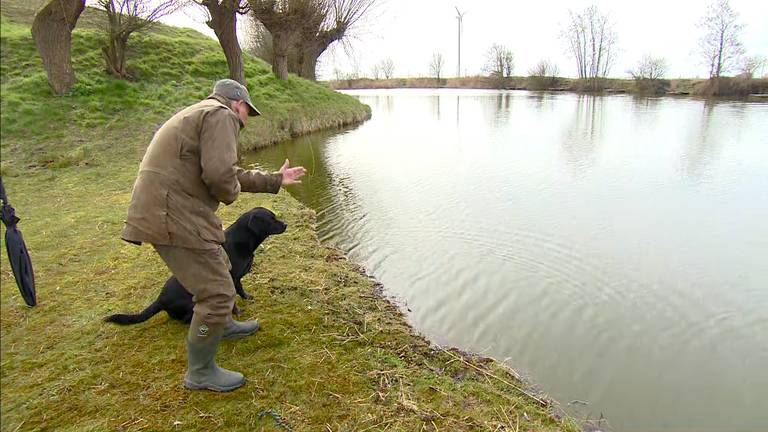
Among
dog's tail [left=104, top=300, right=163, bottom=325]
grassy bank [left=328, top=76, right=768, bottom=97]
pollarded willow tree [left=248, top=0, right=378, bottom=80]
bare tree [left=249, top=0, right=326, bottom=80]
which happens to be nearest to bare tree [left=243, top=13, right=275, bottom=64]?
pollarded willow tree [left=248, top=0, right=378, bottom=80]

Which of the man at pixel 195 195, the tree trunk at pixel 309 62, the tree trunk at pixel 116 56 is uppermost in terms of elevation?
the tree trunk at pixel 309 62

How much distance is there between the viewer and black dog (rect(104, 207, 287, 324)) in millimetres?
3738

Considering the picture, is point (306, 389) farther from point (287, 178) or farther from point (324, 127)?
point (324, 127)

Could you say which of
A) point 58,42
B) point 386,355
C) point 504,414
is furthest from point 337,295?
point 58,42

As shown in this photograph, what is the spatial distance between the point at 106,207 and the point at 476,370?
621 centimetres

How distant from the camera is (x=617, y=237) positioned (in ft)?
22.0

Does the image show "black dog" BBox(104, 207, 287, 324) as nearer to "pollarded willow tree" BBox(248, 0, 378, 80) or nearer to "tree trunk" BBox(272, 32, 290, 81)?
"pollarded willow tree" BBox(248, 0, 378, 80)

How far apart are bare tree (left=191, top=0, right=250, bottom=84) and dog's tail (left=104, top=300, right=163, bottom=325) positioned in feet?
45.5

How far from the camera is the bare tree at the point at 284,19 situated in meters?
18.1

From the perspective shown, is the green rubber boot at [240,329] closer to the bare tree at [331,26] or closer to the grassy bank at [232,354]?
the grassy bank at [232,354]

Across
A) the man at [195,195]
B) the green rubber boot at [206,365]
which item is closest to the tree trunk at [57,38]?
the man at [195,195]

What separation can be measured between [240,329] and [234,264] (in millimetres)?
584

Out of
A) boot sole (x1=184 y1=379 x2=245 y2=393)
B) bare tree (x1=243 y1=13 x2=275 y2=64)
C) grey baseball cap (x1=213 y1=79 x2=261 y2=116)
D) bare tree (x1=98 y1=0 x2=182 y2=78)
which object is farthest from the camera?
bare tree (x1=243 y1=13 x2=275 y2=64)

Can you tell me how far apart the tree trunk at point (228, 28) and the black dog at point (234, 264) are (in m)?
13.4
